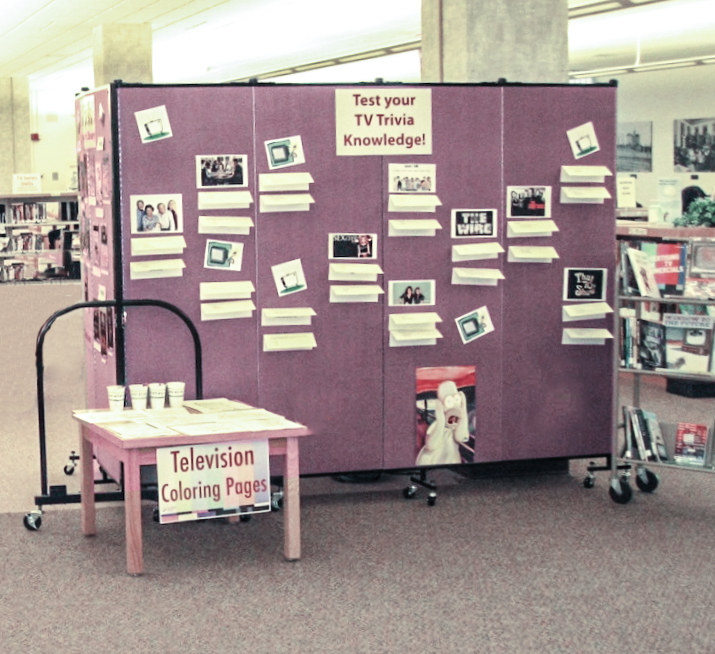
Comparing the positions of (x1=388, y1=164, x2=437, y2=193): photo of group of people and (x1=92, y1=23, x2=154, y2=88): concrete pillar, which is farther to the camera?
(x1=92, y1=23, x2=154, y2=88): concrete pillar

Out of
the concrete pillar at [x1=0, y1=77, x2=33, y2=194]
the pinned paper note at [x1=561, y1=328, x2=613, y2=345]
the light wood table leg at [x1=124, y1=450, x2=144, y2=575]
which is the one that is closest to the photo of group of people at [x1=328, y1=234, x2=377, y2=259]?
the pinned paper note at [x1=561, y1=328, x2=613, y2=345]

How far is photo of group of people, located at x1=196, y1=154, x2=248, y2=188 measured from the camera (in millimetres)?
4816

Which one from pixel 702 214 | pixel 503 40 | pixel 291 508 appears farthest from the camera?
pixel 702 214

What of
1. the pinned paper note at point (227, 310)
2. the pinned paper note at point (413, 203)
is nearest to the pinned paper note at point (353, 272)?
the pinned paper note at point (413, 203)

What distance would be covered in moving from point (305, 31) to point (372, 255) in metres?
8.37

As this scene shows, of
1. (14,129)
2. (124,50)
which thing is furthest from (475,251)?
(14,129)

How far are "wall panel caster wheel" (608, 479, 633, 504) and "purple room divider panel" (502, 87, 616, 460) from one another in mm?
400

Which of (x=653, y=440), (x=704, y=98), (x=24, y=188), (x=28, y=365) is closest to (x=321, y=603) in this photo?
(x=653, y=440)

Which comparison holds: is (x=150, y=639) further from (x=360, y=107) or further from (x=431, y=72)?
(x=431, y=72)

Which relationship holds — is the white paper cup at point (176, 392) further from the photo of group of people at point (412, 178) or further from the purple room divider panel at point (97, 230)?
the photo of group of people at point (412, 178)

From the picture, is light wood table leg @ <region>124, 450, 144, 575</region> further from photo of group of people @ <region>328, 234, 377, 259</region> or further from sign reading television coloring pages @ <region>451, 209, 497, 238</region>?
sign reading television coloring pages @ <region>451, 209, 497, 238</region>

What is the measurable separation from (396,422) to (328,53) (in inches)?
405

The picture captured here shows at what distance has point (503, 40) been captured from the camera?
5.57 meters

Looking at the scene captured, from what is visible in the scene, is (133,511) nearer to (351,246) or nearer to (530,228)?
(351,246)
